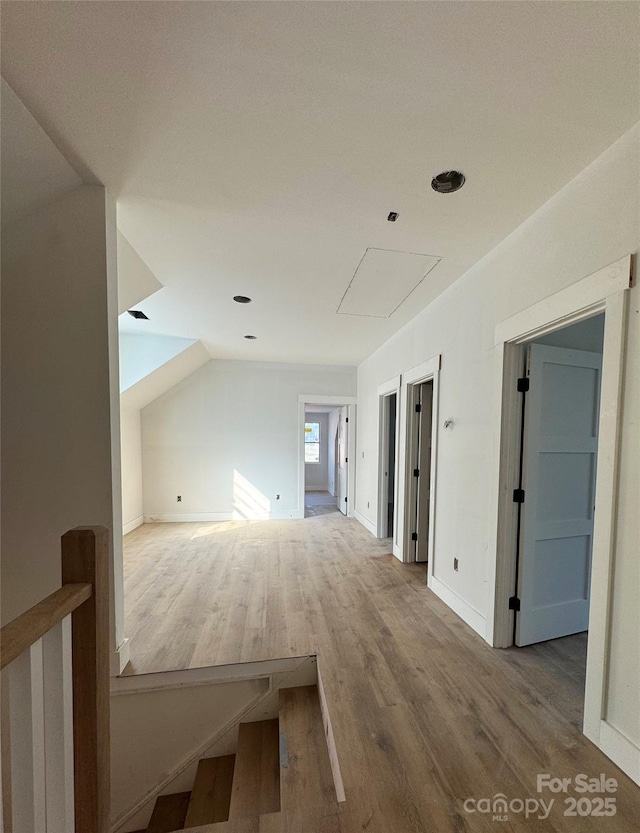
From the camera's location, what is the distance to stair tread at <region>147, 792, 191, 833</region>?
1866 millimetres

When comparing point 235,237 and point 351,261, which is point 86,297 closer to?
point 235,237

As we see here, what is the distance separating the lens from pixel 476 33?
1.05 m

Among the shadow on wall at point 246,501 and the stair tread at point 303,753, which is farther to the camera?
the shadow on wall at point 246,501

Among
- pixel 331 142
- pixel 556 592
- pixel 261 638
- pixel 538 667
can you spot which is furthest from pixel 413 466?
pixel 331 142

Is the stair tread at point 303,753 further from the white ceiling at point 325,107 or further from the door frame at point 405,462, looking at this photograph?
the white ceiling at point 325,107

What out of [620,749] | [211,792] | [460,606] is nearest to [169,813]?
[211,792]

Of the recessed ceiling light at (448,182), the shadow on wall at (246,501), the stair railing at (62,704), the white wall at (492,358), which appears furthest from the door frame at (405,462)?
the stair railing at (62,704)

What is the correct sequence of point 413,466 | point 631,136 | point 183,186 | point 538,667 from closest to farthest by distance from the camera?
1. point 631,136
2. point 183,186
3. point 538,667
4. point 413,466

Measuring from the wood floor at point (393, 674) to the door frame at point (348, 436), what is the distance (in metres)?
1.98

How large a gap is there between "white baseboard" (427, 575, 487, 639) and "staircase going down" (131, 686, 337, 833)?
1213 mm

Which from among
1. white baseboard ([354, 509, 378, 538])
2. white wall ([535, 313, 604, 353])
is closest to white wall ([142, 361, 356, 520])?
white baseboard ([354, 509, 378, 538])

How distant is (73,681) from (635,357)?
2.34 m

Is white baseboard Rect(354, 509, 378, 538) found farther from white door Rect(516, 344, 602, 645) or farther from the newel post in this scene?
the newel post

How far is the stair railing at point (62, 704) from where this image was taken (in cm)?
81
